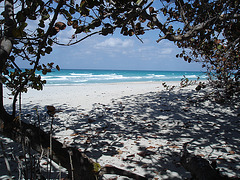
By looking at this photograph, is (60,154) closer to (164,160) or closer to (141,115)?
(164,160)

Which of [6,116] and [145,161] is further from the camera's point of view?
[145,161]

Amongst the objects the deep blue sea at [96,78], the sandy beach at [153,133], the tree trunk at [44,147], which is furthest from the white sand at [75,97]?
the deep blue sea at [96,78]

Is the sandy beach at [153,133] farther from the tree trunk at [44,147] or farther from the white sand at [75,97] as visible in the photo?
the tree trunk at [44,147]

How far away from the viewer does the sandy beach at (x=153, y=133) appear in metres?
3.12

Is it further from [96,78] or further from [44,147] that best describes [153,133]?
[96,78]

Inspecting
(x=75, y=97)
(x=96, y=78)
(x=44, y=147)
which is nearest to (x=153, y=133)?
(x=44, y=147)

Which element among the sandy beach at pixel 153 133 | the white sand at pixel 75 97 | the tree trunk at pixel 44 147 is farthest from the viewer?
the white sand at pixel 75 97

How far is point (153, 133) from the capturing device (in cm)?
452

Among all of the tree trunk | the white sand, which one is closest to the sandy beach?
the white sand

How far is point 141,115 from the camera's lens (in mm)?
6059

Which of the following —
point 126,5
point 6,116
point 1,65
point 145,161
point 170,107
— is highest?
point 126,5

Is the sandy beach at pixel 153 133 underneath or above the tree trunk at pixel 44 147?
underneath

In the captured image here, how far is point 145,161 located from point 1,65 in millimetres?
2708

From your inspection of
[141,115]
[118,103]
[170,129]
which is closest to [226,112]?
[170,129]
